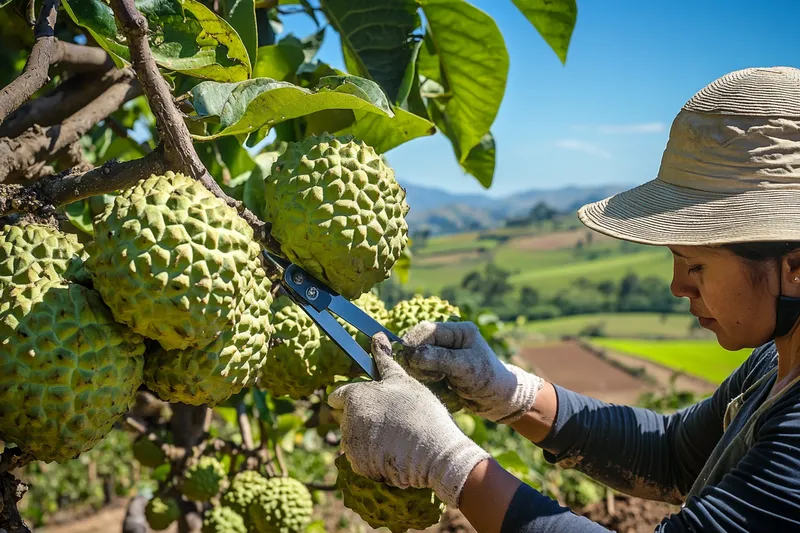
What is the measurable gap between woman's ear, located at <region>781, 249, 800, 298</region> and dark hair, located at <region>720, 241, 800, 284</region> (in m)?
0.01

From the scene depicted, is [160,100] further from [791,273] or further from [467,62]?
[791,273]

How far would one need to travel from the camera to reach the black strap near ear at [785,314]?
1.42 m

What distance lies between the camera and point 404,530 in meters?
1.41

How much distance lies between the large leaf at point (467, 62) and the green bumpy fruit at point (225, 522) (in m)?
1.22

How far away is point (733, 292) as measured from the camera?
1.44 meters

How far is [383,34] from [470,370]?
87cm

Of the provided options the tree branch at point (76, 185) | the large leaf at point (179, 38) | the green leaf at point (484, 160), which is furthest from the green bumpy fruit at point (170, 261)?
the green leaf at point (484, 160)

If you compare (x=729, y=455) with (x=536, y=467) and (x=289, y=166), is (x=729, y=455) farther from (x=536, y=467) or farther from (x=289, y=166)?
(x=536, y=467)

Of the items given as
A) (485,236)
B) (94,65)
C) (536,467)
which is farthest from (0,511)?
(485,236)

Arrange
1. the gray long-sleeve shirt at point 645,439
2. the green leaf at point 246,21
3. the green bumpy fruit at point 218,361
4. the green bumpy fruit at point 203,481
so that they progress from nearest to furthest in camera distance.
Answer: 1. the green bumpy fruit at point 218,361
2. the green leaf at point 246,21
3. the gray long-sleeve shirt at point 645,439
4. the green bumpy fruit at point 203,481

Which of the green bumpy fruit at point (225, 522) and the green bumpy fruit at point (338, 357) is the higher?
the green bumpy fruit at point (338, 357)

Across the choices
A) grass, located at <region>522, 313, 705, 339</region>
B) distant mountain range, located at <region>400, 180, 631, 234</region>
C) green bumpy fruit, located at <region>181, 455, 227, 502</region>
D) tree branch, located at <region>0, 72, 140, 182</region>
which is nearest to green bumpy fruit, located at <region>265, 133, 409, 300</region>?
tree branch, located at <region>0, 72, 140, 182</region>

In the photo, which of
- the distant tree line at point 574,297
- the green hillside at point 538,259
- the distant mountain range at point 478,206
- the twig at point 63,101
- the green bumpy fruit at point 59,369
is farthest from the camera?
the distant mountain range at point 478,206

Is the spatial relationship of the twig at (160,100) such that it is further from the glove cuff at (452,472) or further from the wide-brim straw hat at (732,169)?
the wide-brim straw hat at (732,169)
